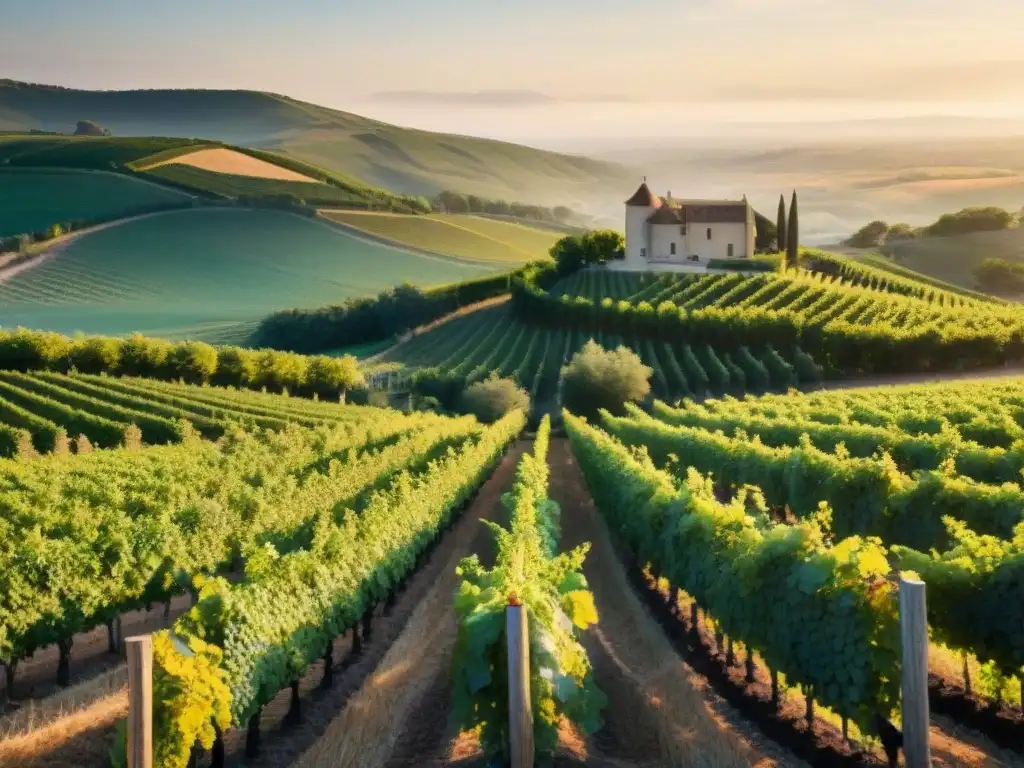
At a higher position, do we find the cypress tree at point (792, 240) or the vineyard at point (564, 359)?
the cypress tree at point (792, 240)

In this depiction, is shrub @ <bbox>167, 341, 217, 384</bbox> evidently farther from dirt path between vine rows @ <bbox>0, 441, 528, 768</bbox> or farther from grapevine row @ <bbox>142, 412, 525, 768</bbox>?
dirt path between vine rows @ <bbox>0, 441, 528, 768</bbox>

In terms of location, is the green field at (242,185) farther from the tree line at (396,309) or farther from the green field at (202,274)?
the tree line at (396,309)

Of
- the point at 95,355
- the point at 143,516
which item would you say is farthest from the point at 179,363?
the point at 143,516

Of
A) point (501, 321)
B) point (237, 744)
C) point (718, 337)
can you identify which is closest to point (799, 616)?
point (237, 744)

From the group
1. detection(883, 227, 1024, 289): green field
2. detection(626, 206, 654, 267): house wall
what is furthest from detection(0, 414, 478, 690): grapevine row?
detection(883, 227, 1024, 289): green field

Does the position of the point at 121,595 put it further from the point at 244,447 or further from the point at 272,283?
the point at 272,283

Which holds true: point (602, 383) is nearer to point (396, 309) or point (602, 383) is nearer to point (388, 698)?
point (396, 309)

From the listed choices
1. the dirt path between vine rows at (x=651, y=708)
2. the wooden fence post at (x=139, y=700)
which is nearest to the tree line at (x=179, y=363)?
the dirt path between vine rows at (x=651, y=708)
